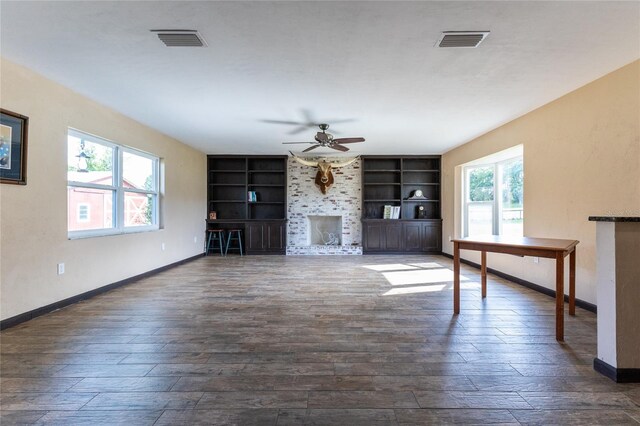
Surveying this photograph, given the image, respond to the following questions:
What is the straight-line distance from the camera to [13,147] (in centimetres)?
291

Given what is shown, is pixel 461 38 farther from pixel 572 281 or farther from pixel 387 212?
pixel 387 212

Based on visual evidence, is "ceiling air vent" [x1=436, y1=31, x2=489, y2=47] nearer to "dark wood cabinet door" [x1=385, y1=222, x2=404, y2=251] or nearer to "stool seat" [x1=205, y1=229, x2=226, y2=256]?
"dark wood cabinet door" [x1=385, y1=222, x2=404, y2=251]

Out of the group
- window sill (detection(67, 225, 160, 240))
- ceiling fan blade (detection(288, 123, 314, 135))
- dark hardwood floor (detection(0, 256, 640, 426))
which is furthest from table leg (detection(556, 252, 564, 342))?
window sill (detection(67, 225, 160, 240))

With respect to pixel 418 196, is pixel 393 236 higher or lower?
lower

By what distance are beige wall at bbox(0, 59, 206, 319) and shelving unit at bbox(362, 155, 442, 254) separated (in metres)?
5.24

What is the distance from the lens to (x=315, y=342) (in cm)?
246

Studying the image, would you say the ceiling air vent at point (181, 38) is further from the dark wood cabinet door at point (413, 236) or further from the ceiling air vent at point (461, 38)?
the dark wood cabinet door at point (413, 236)

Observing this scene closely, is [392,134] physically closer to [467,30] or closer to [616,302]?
[467,30]

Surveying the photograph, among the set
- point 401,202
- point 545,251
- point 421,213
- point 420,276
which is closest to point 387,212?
point 401,202

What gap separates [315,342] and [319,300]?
3.87ft

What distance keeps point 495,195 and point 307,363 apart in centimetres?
498

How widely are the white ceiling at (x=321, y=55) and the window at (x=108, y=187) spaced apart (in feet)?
2.16

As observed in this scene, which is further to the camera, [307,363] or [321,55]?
[321,55]

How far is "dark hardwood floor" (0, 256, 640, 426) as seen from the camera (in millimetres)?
1617
